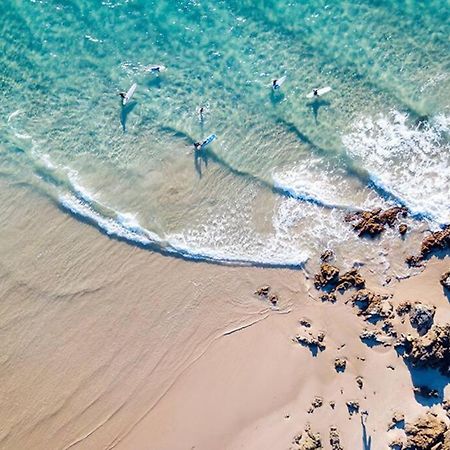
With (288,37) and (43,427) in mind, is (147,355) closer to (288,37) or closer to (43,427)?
(43,427)

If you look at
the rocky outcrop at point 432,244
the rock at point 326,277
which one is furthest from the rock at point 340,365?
the rocky outcrop at point 432,244

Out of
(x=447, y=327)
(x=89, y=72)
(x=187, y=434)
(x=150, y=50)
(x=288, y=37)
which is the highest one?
(x=288, y=37)

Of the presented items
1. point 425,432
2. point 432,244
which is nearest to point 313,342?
point 425,432

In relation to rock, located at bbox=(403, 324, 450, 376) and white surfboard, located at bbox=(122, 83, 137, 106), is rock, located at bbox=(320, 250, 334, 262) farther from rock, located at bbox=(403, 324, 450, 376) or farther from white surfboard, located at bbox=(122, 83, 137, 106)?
white surfboard, located at bbox=(122, 83, 137, 106)

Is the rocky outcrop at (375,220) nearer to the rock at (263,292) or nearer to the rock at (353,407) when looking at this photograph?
the rock at (263,292)

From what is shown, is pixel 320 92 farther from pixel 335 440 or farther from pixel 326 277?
pixel 335 440

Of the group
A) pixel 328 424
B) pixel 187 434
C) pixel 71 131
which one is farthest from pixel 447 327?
pixel 71 131
